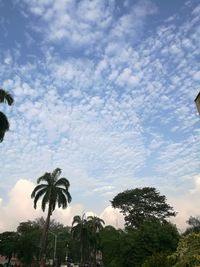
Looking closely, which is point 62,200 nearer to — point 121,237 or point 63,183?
point 63,183

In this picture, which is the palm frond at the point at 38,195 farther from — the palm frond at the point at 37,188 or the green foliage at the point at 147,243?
the green foliage at the point at 147,243

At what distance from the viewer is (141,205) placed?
2680 inches

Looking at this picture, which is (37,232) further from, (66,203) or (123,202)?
(66,203)

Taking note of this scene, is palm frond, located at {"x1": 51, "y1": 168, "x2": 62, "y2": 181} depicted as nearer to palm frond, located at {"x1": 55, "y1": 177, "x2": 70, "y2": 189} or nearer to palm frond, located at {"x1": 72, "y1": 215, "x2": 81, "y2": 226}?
palm frond, located at {"x1": 55, "y1": 177, "x2": 70, "y2": 189}

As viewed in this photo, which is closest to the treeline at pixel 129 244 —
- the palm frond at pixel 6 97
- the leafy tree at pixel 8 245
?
the leafy tree at pixel 8 245

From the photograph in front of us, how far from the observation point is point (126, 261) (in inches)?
1222

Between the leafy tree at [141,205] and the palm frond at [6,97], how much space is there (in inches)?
1739

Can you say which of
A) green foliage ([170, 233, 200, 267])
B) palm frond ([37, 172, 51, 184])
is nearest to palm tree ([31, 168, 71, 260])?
palm frond ([37, 172, 51, 184])

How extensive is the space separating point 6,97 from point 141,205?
149 feet

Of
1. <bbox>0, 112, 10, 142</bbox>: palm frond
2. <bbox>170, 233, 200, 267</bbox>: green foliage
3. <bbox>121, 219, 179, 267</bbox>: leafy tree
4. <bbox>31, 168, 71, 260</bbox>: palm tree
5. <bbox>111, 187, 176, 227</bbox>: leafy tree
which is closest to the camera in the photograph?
<bbox>170, 233, 200, 267</bbox>: green foliage

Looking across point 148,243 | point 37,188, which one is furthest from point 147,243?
point 37,188

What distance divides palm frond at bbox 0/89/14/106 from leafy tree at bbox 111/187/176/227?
44.2m

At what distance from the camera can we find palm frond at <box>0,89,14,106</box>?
29.5m

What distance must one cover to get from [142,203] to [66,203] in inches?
879
